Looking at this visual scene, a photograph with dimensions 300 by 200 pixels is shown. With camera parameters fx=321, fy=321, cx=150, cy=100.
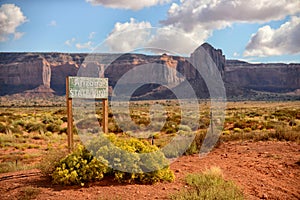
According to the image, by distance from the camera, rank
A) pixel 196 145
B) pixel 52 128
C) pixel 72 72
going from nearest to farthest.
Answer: pixel 196 145
pixel 52 128
pixel 72 72

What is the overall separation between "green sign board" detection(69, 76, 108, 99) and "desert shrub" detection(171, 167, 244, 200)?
416 cm

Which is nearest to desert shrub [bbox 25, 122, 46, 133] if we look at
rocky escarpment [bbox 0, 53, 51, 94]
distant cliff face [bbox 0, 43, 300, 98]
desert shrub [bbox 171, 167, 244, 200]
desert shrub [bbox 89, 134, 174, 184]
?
desert shrub [bbox 89, 134, 174, 184]

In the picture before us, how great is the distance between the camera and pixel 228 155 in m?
11.2

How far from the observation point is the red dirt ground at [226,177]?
6516 millimetres

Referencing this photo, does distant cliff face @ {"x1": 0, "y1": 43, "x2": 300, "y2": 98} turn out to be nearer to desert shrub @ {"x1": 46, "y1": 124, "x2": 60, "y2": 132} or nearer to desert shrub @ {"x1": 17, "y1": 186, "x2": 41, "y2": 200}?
desert shrub @ {"x1": 46, "y1": 124, "x2": 60, "y2": 132}

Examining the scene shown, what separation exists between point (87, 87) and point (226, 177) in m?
4.90

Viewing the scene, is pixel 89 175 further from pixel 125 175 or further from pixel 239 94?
pixel 239 94

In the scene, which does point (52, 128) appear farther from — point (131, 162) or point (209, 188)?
point (209, 188)

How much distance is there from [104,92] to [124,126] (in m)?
16.9

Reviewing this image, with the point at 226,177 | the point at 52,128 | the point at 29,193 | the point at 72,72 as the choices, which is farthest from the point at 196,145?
the point at 72,72

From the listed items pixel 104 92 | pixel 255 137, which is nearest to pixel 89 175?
pixel 104 92

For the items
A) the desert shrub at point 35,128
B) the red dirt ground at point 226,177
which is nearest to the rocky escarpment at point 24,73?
the desert shrub at point 35,128

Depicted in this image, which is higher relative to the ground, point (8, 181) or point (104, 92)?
point (104, 92)

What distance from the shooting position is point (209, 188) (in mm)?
6367
